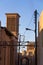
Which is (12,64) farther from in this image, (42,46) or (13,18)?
(42,46)

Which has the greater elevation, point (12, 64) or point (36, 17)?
point (36, 17)

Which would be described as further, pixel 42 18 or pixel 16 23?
pixel 16 23

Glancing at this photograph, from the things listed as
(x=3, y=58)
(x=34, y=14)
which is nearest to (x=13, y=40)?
(x=3, y=58)

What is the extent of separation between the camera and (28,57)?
6738cm

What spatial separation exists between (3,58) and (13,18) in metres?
24.3

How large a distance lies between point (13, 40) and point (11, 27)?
10537 mm

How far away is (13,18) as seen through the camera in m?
59.2

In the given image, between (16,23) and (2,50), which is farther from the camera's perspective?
(16,23)

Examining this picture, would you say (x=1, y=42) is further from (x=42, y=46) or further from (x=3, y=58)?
(x=42, y=46)

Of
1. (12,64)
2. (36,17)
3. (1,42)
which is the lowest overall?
(12,64)

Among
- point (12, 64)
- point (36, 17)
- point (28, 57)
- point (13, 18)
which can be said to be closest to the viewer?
point (36, 17)

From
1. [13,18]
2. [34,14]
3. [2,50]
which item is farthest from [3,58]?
[13,18]

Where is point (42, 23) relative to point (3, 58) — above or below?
above

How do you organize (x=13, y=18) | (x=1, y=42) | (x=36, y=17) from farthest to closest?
1. (x=13, y=18)
2. (x=1, y=42)
3. (x=36, y=17)
